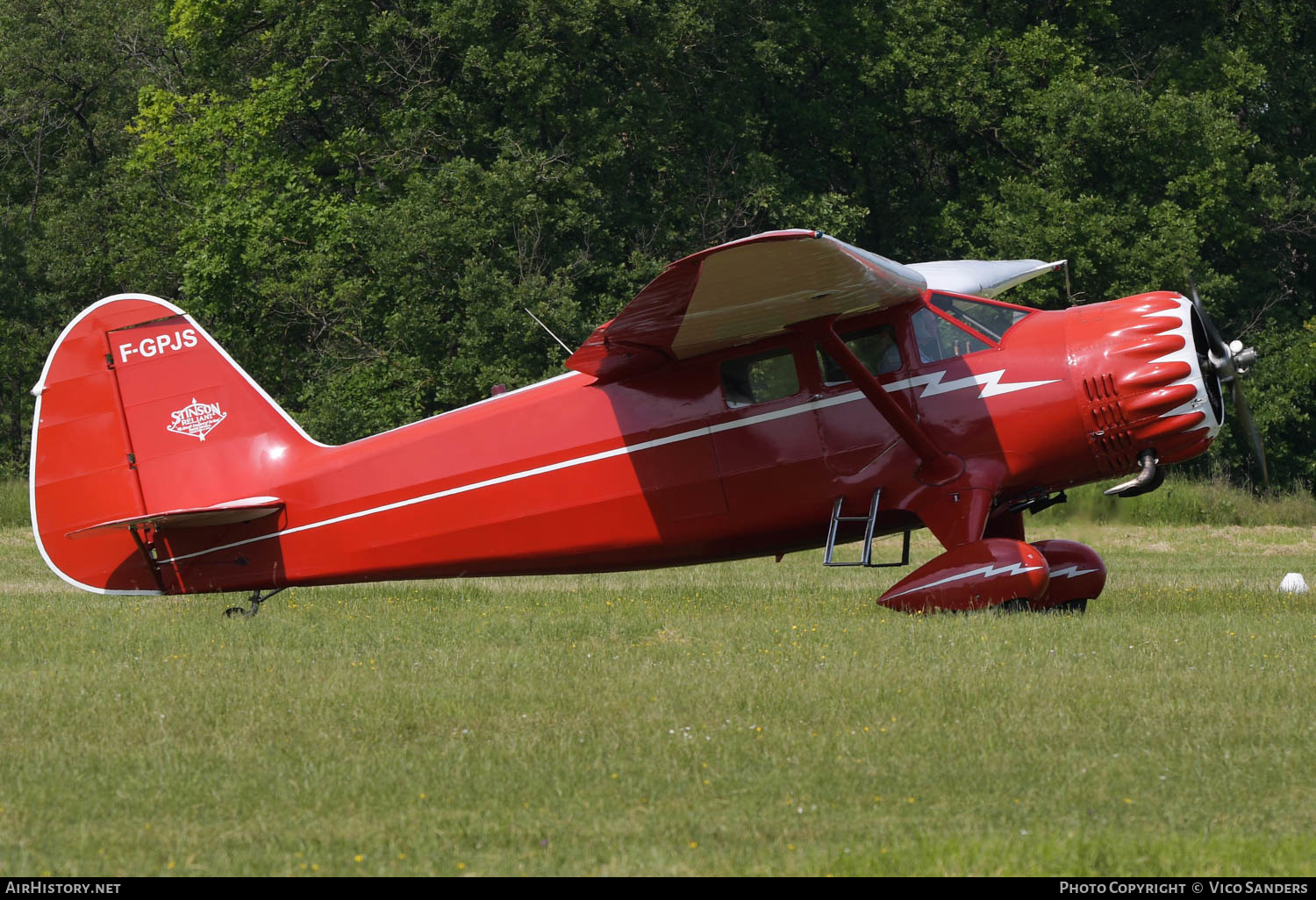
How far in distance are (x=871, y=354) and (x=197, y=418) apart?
612 centimetres

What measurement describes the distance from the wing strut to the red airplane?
0.02 meters

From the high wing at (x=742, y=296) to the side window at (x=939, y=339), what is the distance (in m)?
0.22

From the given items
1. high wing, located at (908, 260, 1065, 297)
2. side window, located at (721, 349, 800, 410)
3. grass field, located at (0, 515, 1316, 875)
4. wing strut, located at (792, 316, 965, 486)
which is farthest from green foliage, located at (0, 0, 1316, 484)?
grass field, located at (0, 515, 1316, 875)

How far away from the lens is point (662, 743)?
24.4 ft

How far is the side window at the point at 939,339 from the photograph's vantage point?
38.3 ft

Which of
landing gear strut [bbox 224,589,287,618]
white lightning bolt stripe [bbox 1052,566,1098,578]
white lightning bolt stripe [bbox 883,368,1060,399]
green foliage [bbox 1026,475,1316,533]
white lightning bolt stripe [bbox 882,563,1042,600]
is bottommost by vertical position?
green foliage [bbox 1026,475,1316,533]

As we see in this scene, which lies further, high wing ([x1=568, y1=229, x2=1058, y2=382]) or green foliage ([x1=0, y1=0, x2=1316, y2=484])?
green foliage ([x1=0, y1=0, x2=1316, y2=484])

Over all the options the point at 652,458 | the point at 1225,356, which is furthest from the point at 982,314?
the point at 652,458

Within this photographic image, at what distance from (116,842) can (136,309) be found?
Result: 7.92 meters

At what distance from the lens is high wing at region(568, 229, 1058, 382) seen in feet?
32.3

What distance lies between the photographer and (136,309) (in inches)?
508

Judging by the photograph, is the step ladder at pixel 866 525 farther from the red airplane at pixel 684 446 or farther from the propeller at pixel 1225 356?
the propeller at pixel 1225 356

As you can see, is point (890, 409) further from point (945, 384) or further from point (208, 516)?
point (208, 516)

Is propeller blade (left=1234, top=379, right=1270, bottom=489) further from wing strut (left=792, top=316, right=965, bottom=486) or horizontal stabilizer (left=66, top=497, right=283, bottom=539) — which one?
horizontal stabilizer (left=66, top=497, right=283, bottom=539)
